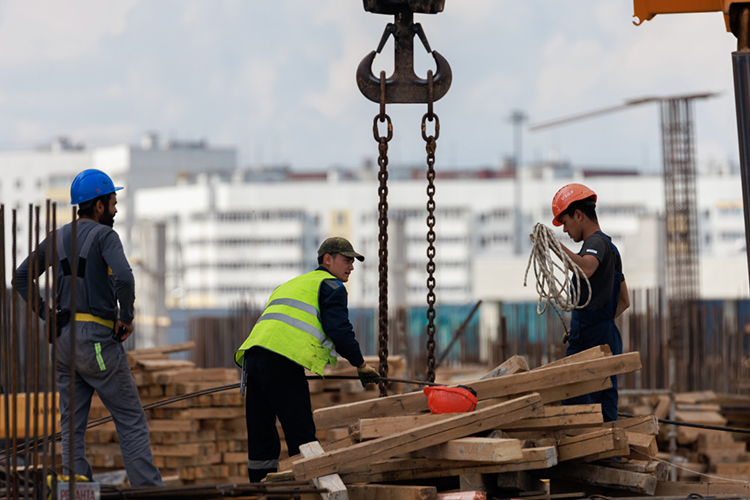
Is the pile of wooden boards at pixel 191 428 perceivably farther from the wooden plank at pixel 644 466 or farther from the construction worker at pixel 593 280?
the wooden plank at pixel 644 466

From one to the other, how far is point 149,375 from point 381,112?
4338mm

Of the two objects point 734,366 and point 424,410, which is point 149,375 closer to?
point 424,410

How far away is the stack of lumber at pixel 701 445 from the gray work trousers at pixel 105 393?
684 centimetres

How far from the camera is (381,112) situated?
6023 mm

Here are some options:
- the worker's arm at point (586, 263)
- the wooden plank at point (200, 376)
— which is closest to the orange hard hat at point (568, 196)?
the worker's arm at point (586, 263)

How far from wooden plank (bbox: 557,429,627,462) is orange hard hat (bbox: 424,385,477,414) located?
1.65 feet

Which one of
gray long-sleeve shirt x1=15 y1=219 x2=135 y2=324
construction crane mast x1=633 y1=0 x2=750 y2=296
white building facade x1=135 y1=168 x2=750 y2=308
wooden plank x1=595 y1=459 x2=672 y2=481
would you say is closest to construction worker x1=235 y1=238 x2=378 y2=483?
gray long-sleeve shirt x1=15 y1=219 x2=135 y2=324

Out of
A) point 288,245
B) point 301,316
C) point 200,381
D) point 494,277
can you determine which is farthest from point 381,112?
point 288,245

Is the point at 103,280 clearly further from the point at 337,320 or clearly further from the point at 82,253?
the point at 337,320

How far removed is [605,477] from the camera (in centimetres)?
530

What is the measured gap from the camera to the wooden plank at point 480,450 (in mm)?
4816

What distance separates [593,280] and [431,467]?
1.52 meters

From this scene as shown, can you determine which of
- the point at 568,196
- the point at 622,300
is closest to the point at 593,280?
the point at 622,300

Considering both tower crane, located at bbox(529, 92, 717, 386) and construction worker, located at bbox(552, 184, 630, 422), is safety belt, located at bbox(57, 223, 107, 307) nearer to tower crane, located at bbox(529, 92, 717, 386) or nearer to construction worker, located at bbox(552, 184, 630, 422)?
construction worker, located at bbox(552, 184, 630, 422)
